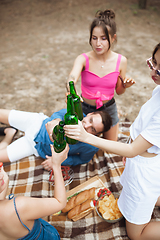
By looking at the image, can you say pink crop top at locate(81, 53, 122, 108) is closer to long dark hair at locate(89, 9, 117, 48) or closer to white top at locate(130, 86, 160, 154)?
long dark hair at locate(89, 9, 117, 48)

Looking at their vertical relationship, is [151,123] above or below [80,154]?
above

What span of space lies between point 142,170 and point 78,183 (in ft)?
4.06

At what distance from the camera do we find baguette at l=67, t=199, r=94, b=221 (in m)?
2.57

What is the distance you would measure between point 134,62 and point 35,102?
144 inches

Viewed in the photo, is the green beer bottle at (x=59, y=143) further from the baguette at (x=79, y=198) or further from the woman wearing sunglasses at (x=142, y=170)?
→ the baguette at (x=79, y=198)

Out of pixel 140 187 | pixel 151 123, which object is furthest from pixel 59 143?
pixel 140 187

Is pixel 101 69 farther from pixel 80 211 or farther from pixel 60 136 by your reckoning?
pixel 80 211

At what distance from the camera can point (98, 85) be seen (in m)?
3.31

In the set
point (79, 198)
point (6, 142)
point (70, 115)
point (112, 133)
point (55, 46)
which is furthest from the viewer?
point (55, 46)

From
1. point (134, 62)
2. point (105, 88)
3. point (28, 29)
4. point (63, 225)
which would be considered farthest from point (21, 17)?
point (63, 225)

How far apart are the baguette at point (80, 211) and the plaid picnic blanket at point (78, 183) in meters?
0.05

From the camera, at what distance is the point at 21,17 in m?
9.57

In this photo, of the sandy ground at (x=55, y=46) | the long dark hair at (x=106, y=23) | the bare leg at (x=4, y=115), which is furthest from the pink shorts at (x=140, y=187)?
the sandy ground at (x=55, y=46)

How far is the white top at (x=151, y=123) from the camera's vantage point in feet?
5.61
